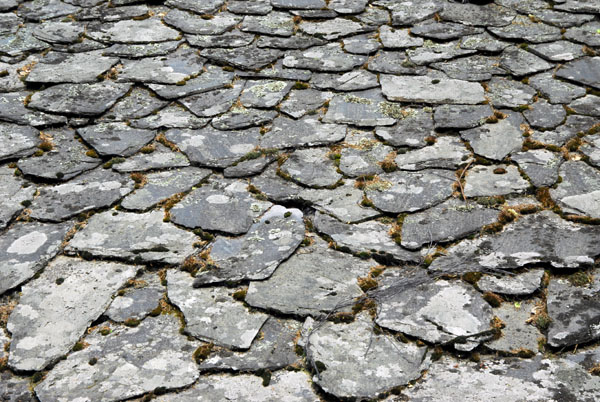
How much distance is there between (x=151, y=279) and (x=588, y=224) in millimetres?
2029

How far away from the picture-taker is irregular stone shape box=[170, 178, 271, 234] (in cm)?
337

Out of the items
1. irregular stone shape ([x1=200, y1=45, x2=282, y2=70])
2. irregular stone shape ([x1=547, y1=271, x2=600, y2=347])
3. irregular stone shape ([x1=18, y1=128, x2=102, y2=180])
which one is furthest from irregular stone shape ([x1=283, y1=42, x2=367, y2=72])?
irregular stone shape ([x1=547, y1=271, x2=600, y2=347])

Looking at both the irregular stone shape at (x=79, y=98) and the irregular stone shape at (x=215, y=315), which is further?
the irregular stone shape at (x=79, y=98)

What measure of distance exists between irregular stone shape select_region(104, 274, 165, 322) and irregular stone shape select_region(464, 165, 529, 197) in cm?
161

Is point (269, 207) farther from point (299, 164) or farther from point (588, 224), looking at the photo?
point (588, 224)

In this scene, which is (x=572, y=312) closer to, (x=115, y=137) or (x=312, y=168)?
(x=312, y=168)

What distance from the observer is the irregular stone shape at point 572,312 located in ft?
8.55

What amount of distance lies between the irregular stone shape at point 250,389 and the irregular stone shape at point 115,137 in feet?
5.83

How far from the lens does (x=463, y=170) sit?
12.0ft

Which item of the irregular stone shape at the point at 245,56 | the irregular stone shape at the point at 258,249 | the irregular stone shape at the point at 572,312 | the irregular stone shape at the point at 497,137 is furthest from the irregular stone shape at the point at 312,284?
the irregular stone shape at the point at 245,56

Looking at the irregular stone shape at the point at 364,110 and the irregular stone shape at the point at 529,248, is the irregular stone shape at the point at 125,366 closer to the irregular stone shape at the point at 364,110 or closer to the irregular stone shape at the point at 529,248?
the irregular stone shape at the point at 529,248

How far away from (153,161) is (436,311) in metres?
1.86

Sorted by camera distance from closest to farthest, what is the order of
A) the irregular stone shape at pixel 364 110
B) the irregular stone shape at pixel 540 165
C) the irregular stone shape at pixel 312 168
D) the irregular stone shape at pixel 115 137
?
the irregular stone shape at pixel 540 165 < the irregular stone shape at pixel 312 168 < the irregular stone shape at pixel 115 137 < the irregular stone shape at pixel 364 110

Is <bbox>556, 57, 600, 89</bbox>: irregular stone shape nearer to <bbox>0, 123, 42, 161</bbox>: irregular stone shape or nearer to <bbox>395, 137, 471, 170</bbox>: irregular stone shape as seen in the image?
<bbox>395, 137, 471, 170</bbox>: irregular stone shape
